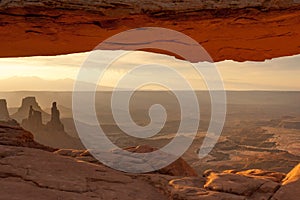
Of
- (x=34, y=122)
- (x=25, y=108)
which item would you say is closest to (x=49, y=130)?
(x=34, y=122)

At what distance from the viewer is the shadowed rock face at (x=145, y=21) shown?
6461mm

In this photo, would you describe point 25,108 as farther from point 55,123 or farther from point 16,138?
point 16,138

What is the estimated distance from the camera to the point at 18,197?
18.3ft

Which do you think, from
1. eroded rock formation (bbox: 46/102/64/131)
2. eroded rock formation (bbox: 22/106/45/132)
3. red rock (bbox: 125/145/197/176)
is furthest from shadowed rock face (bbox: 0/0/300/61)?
eroded rock formation (bbox: 22/106/45/132)

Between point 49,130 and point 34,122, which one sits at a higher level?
point 34,122

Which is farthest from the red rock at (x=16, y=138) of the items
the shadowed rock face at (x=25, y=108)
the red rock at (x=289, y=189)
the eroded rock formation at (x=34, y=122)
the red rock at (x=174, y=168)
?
the shadowed rock face at (x=25, y=108)

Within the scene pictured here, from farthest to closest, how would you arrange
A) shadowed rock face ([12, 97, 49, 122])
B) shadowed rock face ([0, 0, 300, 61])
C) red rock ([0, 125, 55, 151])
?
shadowed rock face ([12, 97, 49, 122]), red rock ([0, 125, 55, 151]), shadowed rock face ([0, 0, 300, 61])

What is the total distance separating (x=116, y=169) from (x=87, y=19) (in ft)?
9.86

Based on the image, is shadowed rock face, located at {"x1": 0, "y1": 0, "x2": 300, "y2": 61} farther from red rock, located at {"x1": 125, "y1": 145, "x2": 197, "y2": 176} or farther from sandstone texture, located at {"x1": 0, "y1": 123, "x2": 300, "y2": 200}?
red rock, located at {"x1": 125, "y1": 145, "x2": 197, "y2": 176}

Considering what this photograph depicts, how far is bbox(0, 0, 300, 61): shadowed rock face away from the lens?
6.46 metres

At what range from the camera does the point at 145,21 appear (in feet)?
22.5

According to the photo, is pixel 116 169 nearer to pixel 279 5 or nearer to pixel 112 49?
pixel 112 49

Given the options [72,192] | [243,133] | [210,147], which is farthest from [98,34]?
[243,133]

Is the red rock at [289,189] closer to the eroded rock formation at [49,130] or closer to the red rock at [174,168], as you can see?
the red rock at [174,168]
